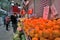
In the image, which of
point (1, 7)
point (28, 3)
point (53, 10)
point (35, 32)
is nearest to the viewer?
point (35, 32)

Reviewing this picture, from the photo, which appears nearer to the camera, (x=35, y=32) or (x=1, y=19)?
(x=35, y=32)

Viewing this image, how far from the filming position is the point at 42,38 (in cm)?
129

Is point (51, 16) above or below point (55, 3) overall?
below

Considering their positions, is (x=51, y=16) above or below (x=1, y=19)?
above

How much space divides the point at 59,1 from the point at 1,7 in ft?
A: 49.4

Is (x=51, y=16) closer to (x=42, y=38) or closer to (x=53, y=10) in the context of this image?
(x=53, y=10)

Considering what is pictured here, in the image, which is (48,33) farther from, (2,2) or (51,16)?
(2,2)

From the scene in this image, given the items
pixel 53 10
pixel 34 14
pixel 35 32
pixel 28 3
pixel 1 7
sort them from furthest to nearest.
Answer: pixel 1 7, pixel 28 3, pixel 34 14, pixel 53 10, pixel 35 32

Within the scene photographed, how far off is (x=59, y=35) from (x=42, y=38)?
0.14 meters

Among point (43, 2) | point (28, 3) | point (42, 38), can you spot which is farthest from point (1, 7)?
point (42, 38)

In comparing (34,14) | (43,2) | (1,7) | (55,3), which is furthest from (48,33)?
(1,7)

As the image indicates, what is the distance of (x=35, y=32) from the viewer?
59.5 inches

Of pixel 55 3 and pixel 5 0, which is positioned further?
pixel 5 0

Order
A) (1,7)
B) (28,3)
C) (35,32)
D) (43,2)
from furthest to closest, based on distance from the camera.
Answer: (1,7)
(28,3)
(43,2)
(35,32)
